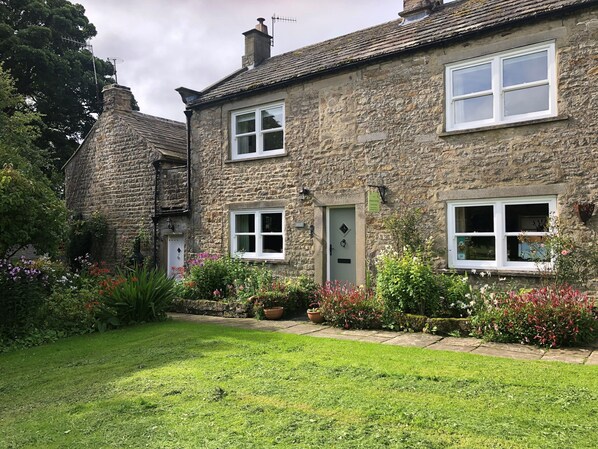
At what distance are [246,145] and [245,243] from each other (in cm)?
292

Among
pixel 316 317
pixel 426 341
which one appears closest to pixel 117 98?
pixel 316 317

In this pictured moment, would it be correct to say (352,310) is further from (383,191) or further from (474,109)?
(474,109)

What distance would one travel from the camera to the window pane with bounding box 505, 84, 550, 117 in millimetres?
9367

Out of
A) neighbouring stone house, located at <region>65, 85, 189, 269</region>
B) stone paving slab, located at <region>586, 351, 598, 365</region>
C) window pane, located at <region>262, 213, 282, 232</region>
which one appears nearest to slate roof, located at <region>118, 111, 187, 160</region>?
neighbouring stone house, located at <region>65, 85, 189, 269</region>

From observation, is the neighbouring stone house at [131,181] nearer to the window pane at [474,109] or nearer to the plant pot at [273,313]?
the plant pot at [273,313]

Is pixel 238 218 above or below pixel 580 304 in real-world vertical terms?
above

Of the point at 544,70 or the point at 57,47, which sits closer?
the point at 544,70

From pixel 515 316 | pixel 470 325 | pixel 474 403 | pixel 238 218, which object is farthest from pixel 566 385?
pixel 238 218

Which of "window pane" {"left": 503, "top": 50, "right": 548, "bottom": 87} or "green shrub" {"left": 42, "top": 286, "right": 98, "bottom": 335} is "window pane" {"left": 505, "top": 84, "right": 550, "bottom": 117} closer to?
"window pane" {"left": 503, "top": 50, "right": 548, "bottom": 87}

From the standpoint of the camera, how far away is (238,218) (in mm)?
14250

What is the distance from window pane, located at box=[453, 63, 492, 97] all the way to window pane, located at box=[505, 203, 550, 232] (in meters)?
2.61

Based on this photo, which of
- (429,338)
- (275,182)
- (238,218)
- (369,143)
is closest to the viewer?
(429,338)

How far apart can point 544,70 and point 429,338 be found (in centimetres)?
570

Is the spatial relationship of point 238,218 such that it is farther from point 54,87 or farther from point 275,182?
point 54,87
